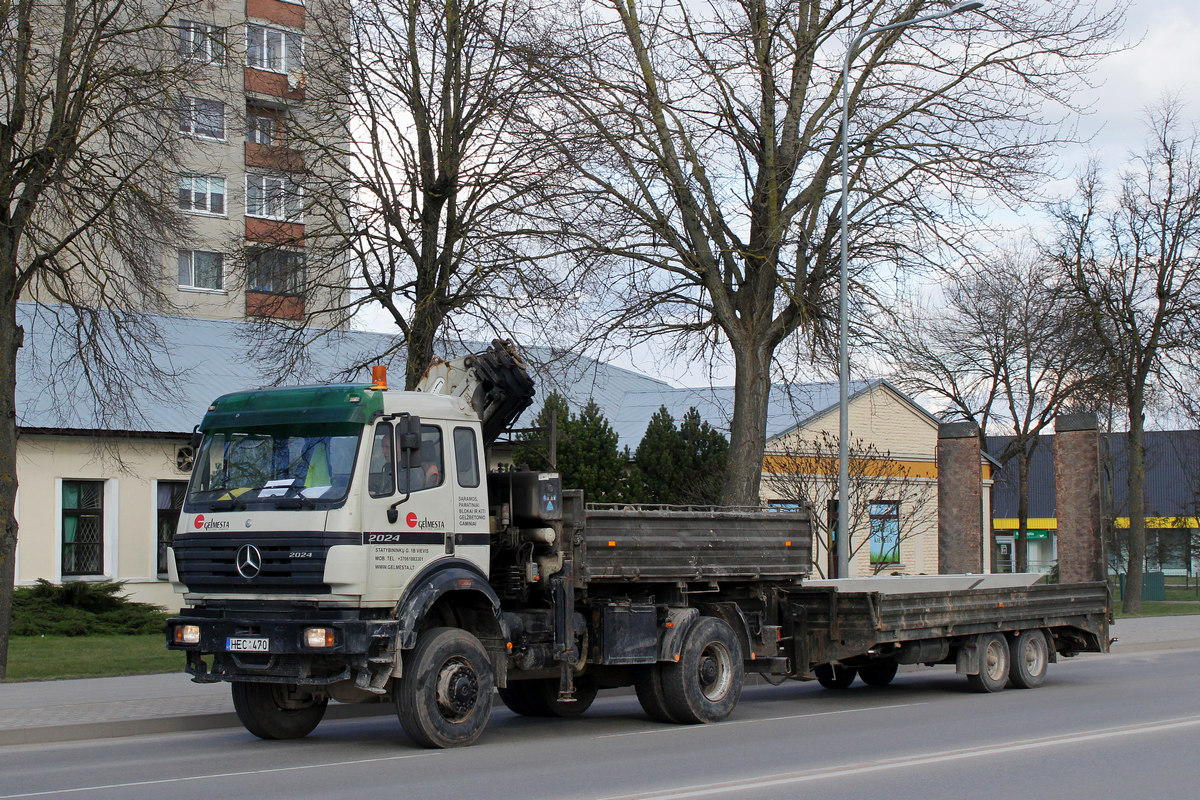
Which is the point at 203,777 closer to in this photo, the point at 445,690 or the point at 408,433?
the point at 445,690

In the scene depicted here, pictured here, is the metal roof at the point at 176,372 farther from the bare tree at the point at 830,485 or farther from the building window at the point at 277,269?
the bare tree at the point at 830,485

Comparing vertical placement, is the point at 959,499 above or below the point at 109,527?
above

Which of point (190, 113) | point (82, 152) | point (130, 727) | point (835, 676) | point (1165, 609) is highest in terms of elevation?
point (190, 113)

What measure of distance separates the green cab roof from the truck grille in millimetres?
999

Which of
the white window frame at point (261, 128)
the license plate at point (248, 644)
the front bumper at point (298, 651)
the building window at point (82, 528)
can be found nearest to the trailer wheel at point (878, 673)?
the front bumper at point (298, 651)

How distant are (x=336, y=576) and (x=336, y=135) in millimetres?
10476

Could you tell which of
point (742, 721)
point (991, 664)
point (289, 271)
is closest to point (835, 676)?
point (991, 664)

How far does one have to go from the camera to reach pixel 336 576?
34.4 feet

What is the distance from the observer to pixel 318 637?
10.4 m

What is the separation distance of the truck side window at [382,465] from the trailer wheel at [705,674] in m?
3.61

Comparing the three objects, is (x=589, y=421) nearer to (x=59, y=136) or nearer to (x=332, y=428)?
(x=59, y=136)

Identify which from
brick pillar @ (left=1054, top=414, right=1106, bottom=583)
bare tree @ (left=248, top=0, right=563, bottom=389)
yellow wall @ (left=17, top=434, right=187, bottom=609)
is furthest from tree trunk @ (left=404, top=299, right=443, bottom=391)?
brick pillar @ (left=1054, top=414, right=1106, bottom=583)

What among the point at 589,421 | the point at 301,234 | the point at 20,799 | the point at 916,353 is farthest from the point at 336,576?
the point at 589,421

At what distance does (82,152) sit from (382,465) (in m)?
8.60
